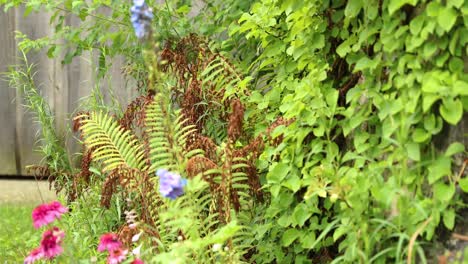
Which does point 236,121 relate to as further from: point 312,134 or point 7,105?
point 7,105

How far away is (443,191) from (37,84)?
4762 mm

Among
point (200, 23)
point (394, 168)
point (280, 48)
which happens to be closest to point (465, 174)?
point (394, 168)

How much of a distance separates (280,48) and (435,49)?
1.22 m

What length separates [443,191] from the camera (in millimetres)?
3090

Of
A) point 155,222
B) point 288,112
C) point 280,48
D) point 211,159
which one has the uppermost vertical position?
point 280,48

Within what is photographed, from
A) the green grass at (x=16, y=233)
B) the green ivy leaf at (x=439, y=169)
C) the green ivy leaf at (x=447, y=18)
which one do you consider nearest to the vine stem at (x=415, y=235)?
the green ivy leaf at (x=439, y=169)

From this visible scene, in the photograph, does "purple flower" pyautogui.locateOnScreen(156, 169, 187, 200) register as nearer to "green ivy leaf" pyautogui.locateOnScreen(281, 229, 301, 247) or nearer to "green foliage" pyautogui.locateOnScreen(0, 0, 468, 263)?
"green foliage" pyautogui.locateOnScreen(0, 0, 468, 263)

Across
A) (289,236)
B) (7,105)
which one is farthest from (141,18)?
(7,105)

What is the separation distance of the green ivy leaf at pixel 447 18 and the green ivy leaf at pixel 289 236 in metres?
1.30

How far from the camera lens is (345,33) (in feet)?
12.0

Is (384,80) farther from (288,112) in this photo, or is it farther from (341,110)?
(288,112)

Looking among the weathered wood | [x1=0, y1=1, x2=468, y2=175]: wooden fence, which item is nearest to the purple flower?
[x1=0, y1=1, x2=468, y2=175]: wooden fence

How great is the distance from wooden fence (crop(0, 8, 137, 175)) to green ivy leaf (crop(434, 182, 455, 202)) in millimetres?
4024

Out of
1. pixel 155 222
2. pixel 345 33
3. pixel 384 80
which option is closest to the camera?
pixel 384 80
